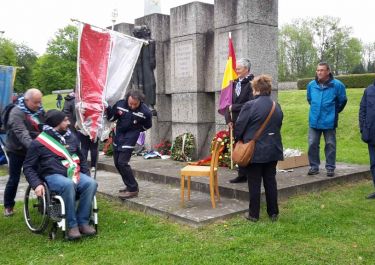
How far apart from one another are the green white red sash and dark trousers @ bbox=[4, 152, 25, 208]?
0.93m

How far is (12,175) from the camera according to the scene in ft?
18.4

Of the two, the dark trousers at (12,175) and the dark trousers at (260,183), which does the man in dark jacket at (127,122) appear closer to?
the dark trousers at (12,175)

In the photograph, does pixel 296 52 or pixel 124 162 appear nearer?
pixel 124 162

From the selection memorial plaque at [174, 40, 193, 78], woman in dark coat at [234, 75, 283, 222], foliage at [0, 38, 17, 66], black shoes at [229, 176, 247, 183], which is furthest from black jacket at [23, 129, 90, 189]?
foliage at [0, 38, 17, 66]

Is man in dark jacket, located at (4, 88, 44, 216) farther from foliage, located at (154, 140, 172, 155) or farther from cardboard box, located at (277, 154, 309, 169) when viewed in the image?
foliage, located at (154, 140, 172, 155)

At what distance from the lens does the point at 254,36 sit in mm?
7590

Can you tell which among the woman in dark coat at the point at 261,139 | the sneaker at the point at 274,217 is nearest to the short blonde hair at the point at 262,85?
the woman in dark coat at the point at 261,139

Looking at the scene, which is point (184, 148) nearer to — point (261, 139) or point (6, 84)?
point (6, 84)

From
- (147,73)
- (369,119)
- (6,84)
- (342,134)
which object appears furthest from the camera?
(342,134)

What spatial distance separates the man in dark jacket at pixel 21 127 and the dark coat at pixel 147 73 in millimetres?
4074

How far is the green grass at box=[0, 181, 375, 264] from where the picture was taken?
4.05 meters

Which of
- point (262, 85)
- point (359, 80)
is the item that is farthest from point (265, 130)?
point (359, 80)

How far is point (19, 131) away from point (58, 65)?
202 feet

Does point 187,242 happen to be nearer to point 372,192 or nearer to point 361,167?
point 372,192
